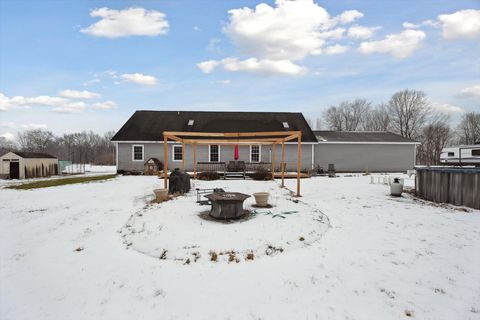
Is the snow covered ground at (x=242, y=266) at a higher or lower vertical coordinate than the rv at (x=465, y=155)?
lower

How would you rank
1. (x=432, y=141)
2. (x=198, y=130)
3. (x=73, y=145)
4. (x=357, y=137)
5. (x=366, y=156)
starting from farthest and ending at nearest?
(x=73, y=145)
(x=432, y=141)
(x=357, y=137)
(x=366, y=156)
(x=198, y=130)

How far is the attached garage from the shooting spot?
76.5 feet

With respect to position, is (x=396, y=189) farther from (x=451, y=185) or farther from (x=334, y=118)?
(x=334, y=118)

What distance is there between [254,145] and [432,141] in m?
36.8

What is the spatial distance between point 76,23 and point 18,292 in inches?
498

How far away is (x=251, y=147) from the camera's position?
2161 cm

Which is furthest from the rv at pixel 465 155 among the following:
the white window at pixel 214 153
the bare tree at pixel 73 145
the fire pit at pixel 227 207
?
the bare tree at pixel 73 145

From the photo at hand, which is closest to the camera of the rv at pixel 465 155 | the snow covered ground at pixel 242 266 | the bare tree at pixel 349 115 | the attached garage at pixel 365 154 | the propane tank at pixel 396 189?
the snow covered ground at pixel 242 266

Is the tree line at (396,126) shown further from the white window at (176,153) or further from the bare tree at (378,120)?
the white window at (176,153)

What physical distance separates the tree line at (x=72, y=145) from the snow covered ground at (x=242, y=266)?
3983 centimetres

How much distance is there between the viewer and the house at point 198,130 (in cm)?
2122

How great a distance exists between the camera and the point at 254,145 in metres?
21.5

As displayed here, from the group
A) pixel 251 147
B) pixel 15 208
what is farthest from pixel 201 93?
pixel 15 208

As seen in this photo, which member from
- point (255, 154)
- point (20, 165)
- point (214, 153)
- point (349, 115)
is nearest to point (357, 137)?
point (255, 154)
